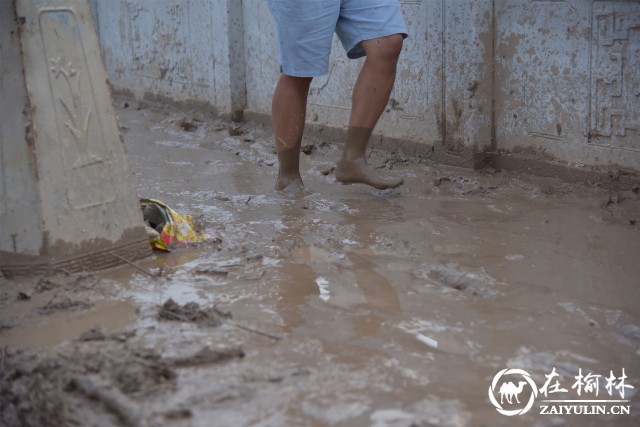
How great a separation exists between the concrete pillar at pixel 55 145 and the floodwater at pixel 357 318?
12cm

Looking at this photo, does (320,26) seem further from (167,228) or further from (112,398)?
(112,398)

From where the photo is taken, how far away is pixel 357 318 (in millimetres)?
2504

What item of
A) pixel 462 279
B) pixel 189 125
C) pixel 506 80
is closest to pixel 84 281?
pixel 462 279

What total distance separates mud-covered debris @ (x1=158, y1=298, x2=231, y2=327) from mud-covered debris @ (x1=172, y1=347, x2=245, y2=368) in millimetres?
199

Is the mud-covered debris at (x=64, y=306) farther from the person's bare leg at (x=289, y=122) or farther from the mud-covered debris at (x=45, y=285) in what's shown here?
the person's bare leg at (x=289, y=122)

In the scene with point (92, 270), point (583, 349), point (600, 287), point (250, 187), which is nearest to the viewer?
point (583, 349)

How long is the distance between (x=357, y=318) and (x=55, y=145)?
→ 3.71ft

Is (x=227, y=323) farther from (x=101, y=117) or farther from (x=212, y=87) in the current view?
(x=212, y=87)

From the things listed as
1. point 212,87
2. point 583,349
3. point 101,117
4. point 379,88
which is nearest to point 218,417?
point 583,349

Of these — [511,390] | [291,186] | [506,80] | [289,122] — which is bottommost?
[511,390]

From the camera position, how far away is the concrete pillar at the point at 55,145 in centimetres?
283

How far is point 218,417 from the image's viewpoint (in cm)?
193

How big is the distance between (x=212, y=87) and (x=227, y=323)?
409 cm

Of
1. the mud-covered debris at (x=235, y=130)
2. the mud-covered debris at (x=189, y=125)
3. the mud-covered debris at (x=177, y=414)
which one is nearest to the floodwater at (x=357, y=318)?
the mud-covered debris at (x=177, y=414)
